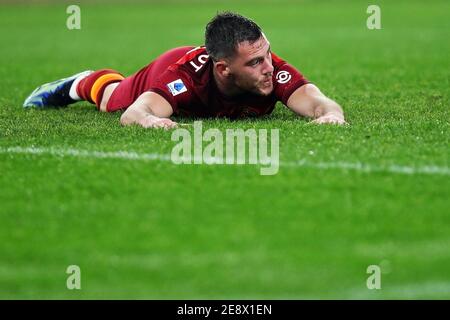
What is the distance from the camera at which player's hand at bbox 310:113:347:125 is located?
790 centimetres

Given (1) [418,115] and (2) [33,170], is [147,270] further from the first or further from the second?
(1) [418,115]

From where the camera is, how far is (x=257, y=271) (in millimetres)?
4832

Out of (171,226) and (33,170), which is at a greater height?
(33,170)

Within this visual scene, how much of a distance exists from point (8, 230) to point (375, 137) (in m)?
3.01

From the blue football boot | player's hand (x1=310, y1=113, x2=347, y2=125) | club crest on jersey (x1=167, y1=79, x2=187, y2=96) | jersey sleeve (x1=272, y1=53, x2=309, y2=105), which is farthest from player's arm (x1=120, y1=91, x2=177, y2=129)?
the blue football boot

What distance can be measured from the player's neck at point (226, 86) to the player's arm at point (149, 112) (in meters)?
0.48

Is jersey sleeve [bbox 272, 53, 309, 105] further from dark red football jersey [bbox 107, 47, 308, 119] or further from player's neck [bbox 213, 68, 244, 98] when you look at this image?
player's neck [bbox 213, 68, 244, 98]

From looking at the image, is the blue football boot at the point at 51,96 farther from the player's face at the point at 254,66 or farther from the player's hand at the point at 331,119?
the player's hand at the point at 331,119

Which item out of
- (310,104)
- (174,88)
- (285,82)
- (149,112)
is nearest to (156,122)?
(149,112)

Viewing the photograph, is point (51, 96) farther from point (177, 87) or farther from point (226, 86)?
point (226, 86)

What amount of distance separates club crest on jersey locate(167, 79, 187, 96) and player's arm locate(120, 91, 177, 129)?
128 mm

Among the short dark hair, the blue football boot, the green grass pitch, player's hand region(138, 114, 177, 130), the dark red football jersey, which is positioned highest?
the blue football boot
